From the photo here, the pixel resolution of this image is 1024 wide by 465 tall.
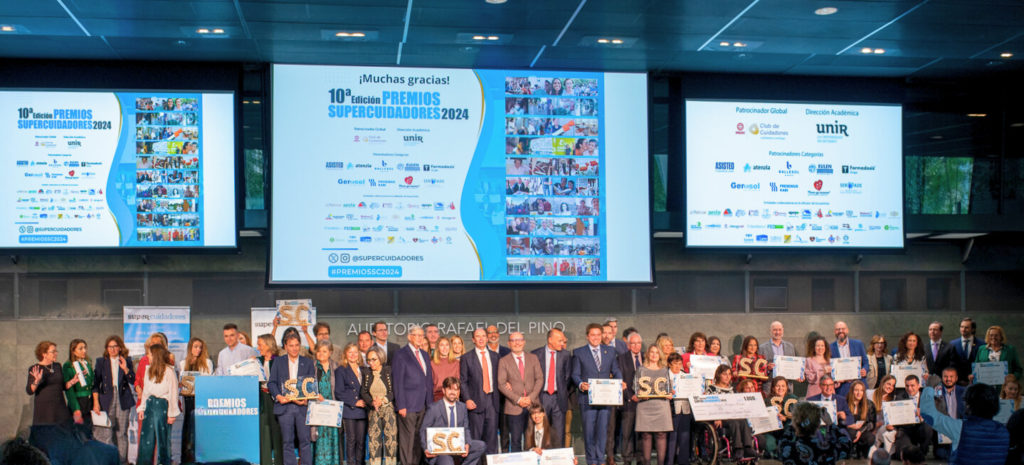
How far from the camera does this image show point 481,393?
11.0m

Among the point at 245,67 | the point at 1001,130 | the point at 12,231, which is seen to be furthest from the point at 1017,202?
the point at 12,231

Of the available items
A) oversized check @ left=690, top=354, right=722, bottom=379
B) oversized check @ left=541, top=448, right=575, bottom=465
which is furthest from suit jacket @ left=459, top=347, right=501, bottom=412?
oversized check @ left=690, top=354, right=722, bottom=379

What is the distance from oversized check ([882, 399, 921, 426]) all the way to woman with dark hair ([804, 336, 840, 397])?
2.60ft

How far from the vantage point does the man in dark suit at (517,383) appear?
36.0 feet

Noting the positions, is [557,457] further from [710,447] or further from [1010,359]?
[1010,359]

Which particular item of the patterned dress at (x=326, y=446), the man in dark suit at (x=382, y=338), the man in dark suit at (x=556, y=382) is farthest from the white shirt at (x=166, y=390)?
the man in dark suit at (x=556, y=382)

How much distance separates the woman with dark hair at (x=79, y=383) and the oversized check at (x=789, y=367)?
7818 millimetres

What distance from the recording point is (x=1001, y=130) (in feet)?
43.9

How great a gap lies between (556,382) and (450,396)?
1.39 meters

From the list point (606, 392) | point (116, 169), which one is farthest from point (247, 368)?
point (606, 392)

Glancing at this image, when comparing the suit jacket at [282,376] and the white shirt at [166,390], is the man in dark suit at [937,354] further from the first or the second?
the white shirt at [166,390]

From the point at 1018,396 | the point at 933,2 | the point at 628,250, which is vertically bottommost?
the point at 1018,396

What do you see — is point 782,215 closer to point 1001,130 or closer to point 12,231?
point 1001,130

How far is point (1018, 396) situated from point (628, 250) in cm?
458
